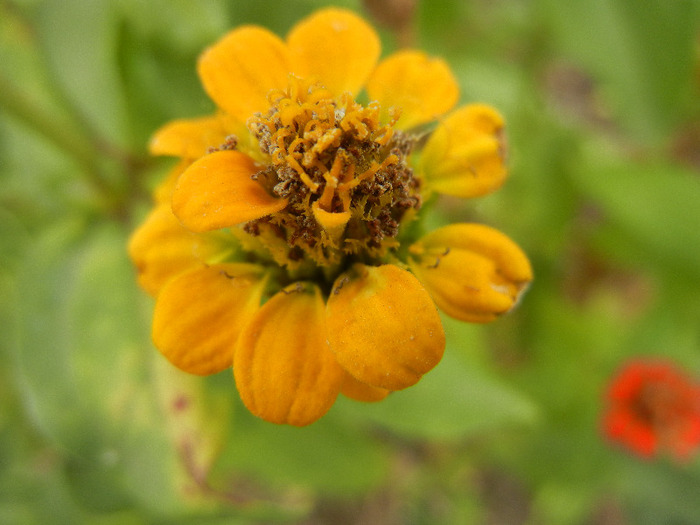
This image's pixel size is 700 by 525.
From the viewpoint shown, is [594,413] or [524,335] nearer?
[594,413]

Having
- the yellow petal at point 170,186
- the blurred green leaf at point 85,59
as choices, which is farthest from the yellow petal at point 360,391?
the blurred green leaf at point 85,59

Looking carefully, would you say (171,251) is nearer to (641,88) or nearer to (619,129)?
(641,88)

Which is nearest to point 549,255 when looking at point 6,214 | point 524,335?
point 524,335

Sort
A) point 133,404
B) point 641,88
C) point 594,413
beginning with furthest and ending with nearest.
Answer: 1. point 594,413
2. point 641,88
3. point 133,404

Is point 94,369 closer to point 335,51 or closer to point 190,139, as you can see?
point 190,139

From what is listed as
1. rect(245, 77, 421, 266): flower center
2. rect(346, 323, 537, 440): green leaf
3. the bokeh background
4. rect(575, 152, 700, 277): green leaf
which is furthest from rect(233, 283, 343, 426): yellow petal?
rect(575, 152, 700, 277): green leaf

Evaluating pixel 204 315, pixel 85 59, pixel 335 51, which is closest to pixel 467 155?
pixel 335 51

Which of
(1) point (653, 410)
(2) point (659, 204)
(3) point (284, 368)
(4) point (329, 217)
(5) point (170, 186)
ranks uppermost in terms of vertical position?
(4) point (329, 217)
